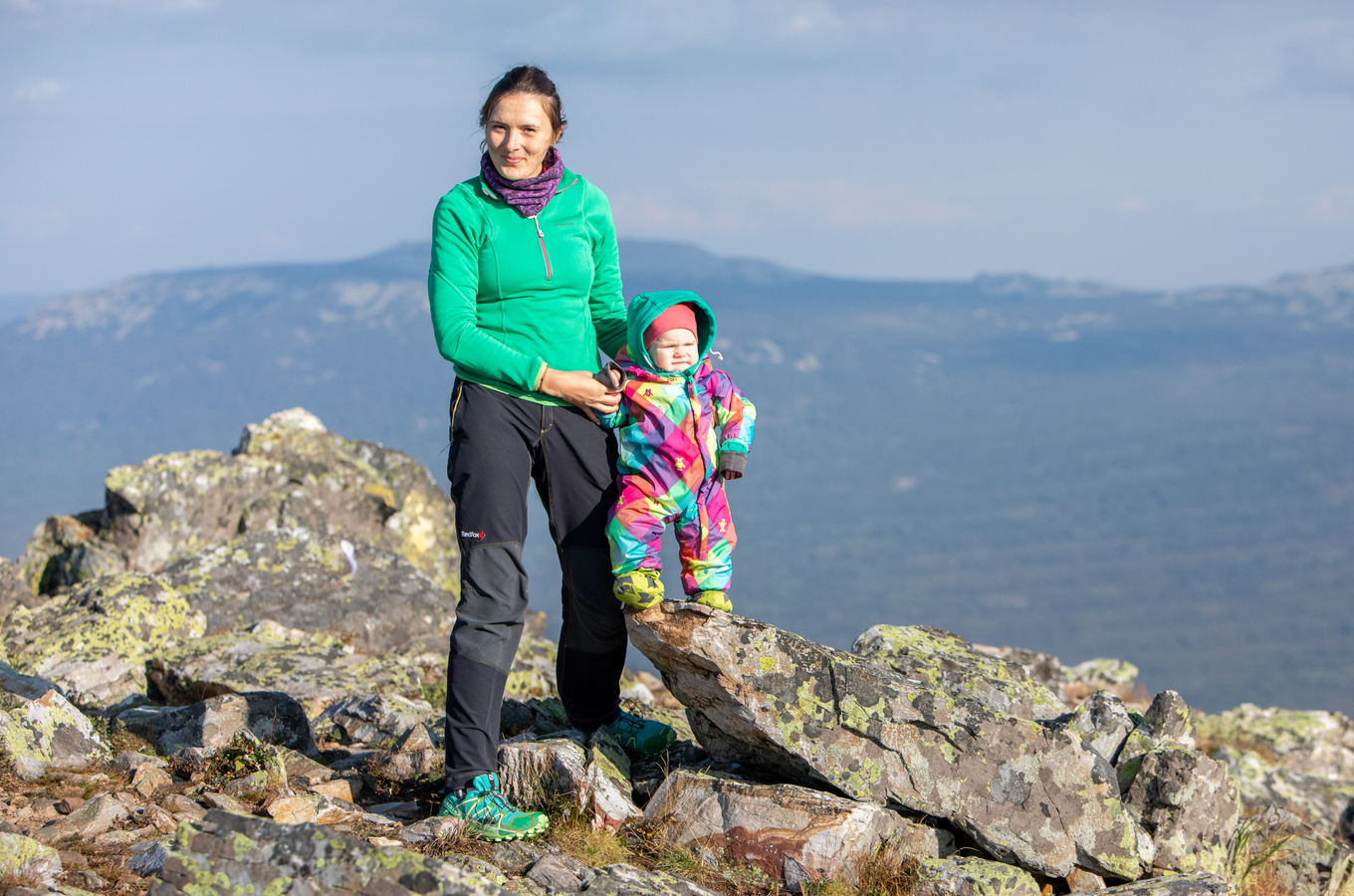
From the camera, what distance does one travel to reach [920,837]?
607 centimetres

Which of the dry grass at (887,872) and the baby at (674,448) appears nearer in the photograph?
the dry grass at (887,872)

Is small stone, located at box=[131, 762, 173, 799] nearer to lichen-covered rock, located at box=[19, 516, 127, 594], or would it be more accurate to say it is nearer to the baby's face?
the baby's face

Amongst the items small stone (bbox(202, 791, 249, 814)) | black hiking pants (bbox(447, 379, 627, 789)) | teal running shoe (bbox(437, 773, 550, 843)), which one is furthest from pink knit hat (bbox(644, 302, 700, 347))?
small stone (bbox(202, 791, 249, 814))

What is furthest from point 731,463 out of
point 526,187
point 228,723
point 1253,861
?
point 1253,861

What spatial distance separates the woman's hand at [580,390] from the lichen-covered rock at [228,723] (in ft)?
12.4

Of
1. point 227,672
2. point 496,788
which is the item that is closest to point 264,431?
point 227,672

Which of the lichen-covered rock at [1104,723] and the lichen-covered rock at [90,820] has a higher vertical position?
the lichen-covered rock at [90,820]

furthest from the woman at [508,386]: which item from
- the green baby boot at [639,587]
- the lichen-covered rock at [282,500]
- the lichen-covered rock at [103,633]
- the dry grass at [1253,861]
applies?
the lichen-covered rock at [282,500]

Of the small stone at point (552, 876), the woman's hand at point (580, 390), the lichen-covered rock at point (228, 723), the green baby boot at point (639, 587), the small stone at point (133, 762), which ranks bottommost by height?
the lichen-covered rock at point (228, 723)

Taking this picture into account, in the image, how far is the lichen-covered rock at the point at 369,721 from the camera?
8.30m

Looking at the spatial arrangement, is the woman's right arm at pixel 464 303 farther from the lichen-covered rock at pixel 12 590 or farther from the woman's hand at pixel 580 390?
the lichen-covered rock at pixel 12 590

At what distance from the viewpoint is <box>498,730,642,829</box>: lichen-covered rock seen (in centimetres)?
602

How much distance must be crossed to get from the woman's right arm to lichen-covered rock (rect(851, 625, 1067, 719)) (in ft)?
11.9

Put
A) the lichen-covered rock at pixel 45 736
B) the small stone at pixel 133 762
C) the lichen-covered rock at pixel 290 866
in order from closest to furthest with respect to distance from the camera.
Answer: the lichen-covered rock at pixel 290 866, the lichen-covered rock at pixel 45 736, the small stone at pixel 133 762
